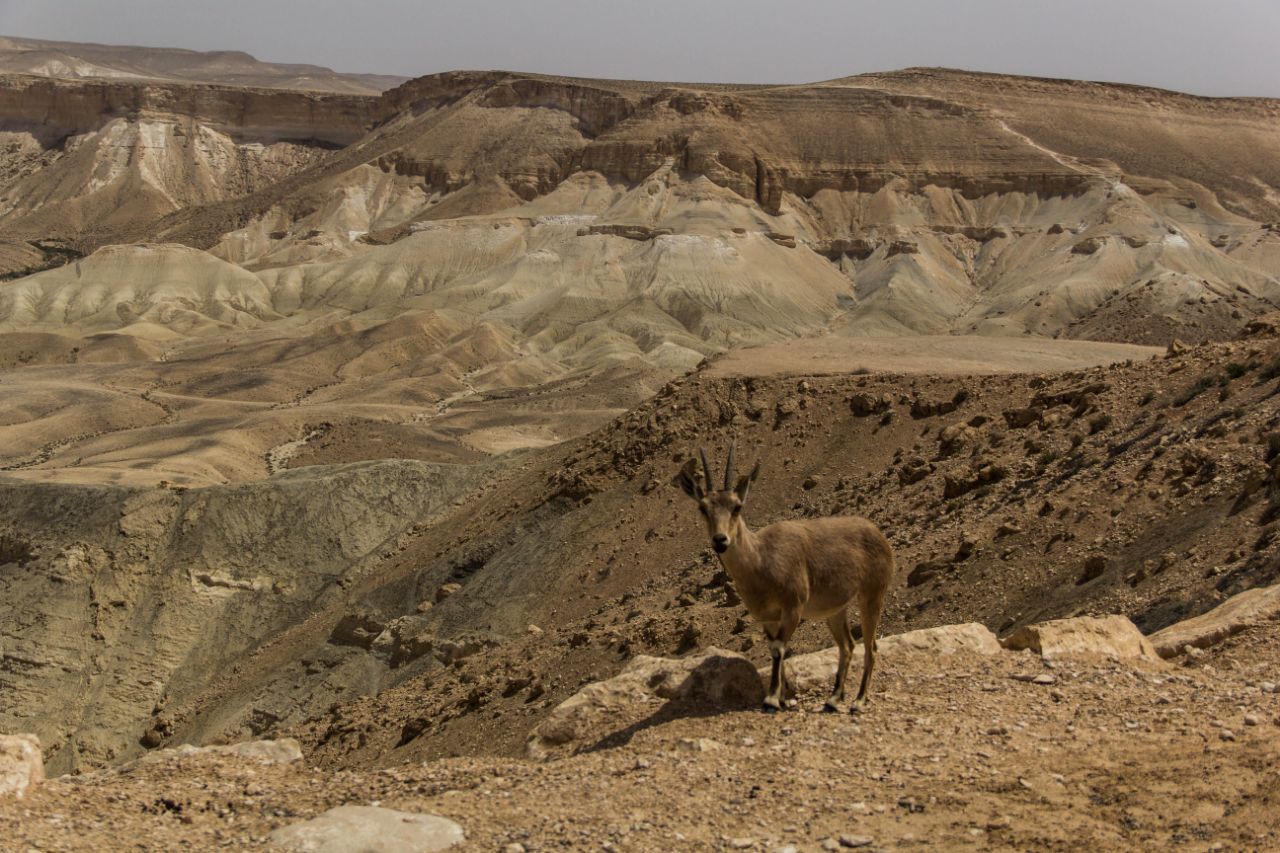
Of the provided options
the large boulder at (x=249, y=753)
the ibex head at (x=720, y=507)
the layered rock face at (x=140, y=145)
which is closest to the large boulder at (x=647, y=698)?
the ibex head at (x=720, y=507)

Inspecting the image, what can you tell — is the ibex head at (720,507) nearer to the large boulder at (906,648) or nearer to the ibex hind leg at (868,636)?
the ibex hind leg at (868,636)

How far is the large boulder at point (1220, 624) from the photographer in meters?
11.3

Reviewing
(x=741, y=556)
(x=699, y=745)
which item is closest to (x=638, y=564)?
(x=741, y=556)

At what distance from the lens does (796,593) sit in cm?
1021

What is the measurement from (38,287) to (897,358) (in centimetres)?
10103

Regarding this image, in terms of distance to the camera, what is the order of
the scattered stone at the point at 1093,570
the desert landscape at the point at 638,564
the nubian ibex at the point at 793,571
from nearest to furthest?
the desert landscape at the point at 638,564 → the nubian ibex at the point at 793,571 → the scattered stone at the point at 1093,570

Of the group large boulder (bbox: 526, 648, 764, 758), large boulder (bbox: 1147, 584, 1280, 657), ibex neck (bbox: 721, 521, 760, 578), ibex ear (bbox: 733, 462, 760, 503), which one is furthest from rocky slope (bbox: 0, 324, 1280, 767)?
ibex ear (bbox: 733, 462, 760, 503)

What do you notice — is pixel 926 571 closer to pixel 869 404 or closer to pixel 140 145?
pixel 869 404

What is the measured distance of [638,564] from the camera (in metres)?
24.4

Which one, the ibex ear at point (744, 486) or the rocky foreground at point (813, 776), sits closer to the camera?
the rocky foreground at point (813, 776)

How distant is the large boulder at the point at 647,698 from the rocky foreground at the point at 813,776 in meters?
0.02

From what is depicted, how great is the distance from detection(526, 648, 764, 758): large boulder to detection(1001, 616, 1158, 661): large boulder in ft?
7.81

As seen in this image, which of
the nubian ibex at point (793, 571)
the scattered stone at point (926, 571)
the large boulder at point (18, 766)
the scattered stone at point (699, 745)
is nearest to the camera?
the large boulder at point (18, 766)

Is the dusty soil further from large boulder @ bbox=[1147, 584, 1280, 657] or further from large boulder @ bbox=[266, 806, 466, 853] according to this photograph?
large boulder @ bbox=[1147, 584, 1280, 657]
